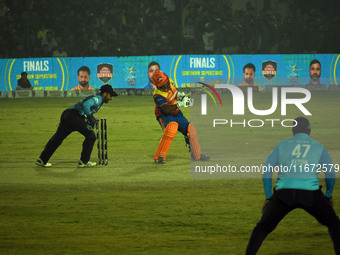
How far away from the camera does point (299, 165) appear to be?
6047 mm

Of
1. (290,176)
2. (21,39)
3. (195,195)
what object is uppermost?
(21,39)

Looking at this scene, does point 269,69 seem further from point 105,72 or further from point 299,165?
point 299,165

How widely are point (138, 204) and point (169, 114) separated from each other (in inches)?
163

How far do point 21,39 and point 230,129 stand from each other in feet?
56.8

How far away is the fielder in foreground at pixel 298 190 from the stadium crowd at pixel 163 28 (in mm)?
26000

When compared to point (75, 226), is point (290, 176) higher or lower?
higher

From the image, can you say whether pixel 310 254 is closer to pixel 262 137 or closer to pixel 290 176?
pixel 290 176

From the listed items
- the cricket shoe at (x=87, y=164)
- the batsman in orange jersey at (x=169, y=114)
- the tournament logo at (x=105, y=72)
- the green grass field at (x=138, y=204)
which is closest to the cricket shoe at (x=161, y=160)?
the batsman in orange jersey at (x=169, y=114)

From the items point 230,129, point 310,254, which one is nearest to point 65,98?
point 230,129

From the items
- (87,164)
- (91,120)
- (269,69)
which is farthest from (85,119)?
(269,69)

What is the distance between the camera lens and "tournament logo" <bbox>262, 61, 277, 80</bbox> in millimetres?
31984

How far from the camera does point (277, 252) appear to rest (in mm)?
7098

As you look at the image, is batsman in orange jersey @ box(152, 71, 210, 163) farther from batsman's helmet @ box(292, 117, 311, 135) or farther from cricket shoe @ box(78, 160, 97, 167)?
batsman's helmet @ box(292, 117, 311, 135)

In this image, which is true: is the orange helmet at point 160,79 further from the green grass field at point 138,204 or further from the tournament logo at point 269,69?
the tournament logo at point 269,69
